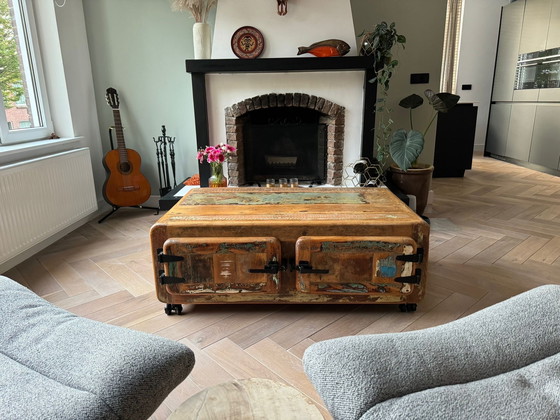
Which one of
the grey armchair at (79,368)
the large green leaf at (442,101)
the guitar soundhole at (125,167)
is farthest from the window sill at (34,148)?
the large green leaf at (442,101)

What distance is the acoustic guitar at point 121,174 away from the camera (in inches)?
128

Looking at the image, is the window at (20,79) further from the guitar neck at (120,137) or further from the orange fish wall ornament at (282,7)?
the orange fish wall ornament at (282,7)

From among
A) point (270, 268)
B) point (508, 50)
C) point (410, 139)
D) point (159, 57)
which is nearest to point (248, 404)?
point (270, 268)

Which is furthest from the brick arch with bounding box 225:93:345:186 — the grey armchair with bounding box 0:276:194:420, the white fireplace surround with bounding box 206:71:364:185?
the grey armchair with bounding box 0:276:194:420

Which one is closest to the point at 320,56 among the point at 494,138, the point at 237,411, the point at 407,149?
the point at 407,149

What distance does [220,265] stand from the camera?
5.56ft

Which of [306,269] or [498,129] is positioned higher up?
[498,129]

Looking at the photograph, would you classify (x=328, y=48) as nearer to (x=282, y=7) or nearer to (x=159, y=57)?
(x=282, y=7)

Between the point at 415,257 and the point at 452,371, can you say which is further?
the point at 415,257

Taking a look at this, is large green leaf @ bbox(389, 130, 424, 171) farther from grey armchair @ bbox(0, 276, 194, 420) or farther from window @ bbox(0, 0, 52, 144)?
window @ bbox(0, 0, 52, 144)

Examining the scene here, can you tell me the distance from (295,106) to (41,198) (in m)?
1.93

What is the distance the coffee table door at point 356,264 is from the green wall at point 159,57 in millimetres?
2193

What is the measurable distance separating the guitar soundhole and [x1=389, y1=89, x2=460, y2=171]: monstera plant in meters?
2.16

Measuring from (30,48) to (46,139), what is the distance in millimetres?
656
